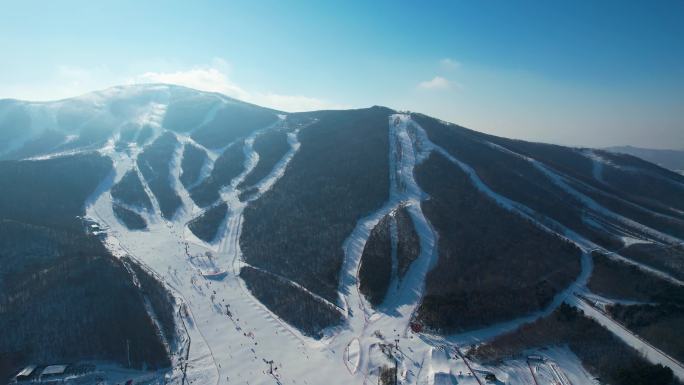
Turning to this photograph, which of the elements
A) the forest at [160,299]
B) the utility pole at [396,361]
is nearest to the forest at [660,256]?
the utility pole at [396,361]

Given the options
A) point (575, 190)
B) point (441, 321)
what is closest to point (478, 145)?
point (575, 190)

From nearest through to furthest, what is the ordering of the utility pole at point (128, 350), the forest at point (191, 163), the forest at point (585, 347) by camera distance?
1. the forest at point (585, 347)
2. the utility pole at point (128, 350)
3. the forest at point (191, 163)

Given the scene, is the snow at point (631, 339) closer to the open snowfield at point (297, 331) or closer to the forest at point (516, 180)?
the open snowfield at point (297, 331)

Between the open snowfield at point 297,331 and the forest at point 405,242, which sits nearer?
the open snowfield at point 297,331

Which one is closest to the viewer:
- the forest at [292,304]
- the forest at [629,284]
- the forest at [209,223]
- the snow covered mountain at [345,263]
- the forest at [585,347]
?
the forest at [585,347]

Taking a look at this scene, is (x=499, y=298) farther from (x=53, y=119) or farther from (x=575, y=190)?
(x=53, y=119)

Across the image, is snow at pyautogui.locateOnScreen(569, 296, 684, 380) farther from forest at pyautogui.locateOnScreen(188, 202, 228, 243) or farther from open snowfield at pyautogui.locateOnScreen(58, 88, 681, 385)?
forest at pyautogui.locateOnScreen(188, 202, 228, 243)

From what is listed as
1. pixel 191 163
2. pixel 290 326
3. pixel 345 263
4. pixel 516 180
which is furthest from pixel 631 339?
pixel 191 163
